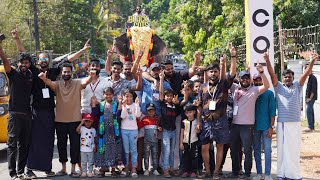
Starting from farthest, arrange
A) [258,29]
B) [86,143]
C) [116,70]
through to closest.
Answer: [258,29] → [116,70] → [86,143]

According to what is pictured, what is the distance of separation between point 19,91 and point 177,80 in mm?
2841

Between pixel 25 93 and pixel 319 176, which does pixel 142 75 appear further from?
pixel 319 176

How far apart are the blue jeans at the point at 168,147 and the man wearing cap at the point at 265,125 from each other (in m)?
1.48

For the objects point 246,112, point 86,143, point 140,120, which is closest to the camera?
point 246,112

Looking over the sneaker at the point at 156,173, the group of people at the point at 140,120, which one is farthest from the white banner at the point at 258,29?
the sneaker at the point at 156,173

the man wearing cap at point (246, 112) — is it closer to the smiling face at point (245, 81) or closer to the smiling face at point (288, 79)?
the smiling face at point (245, 81)

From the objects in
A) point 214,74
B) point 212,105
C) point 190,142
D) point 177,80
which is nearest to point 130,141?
point 190,142

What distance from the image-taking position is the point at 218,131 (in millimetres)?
9180

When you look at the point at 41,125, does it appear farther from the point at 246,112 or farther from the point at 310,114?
the point at 310,114

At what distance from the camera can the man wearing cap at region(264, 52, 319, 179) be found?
28.6 feet

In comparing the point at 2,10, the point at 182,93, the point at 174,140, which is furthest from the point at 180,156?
the point at 2,10

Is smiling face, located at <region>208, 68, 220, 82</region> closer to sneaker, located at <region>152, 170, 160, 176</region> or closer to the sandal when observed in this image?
the sandal

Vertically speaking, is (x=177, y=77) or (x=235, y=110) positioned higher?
(x=177, y=77)

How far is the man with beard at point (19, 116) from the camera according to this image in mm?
9106
